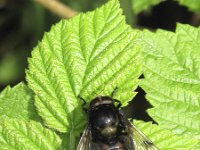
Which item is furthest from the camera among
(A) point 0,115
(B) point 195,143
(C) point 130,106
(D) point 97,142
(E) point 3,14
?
(E) point 3,14

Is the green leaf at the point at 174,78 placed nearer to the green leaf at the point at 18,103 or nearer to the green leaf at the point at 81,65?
the green leaf at the point at 81,65

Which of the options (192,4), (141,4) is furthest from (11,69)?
(192,4)

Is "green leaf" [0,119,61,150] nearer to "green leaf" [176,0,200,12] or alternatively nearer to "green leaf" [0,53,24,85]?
"green leaf" [176,0,200,12]

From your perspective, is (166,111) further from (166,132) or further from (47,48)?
(47,48)

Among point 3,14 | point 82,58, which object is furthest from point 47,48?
point 3,14

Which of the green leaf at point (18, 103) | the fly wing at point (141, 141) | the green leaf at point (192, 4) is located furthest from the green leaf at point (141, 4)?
the fly wing at point (141, 141)

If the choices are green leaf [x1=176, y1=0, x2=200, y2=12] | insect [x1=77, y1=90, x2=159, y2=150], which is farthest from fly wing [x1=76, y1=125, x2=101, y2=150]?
green leaf [x1=176, y1=0, x2=200, y2=12]

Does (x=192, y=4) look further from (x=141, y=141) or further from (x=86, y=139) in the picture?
(x=86, y=139)
